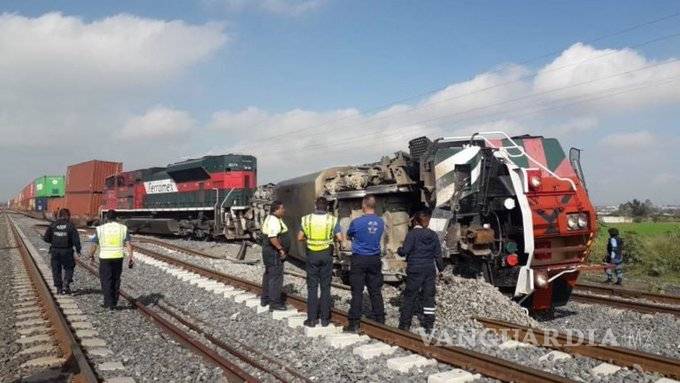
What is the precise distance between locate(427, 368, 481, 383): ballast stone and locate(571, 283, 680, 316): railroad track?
5000 mm

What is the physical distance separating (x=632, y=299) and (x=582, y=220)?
3.58 meters

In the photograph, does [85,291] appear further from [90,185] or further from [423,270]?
[90,185]

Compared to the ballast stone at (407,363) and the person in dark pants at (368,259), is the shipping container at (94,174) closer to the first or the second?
the person in dark pants at (368,259)

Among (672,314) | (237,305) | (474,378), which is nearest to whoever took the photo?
(474,378)

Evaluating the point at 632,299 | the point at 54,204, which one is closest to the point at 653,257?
the point at 632,299

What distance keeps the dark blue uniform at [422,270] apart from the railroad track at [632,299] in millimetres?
4021

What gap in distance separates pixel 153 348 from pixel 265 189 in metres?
13.1

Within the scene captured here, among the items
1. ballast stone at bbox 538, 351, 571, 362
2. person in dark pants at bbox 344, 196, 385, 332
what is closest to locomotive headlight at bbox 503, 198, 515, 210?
person in dark pants at bbox 344, 196, 385, 332

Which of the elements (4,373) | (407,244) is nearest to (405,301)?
(407,244)

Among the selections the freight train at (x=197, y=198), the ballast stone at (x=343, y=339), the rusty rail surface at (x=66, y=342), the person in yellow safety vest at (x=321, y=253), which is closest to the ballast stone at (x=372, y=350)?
the ballast stone at (x=343, y=339)

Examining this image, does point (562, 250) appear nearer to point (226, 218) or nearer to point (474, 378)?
point (474, 378)

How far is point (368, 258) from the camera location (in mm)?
6562

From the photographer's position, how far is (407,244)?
6.41 m

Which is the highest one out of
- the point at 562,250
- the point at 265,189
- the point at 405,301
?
the point at 265,189
